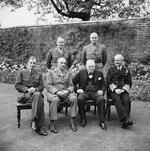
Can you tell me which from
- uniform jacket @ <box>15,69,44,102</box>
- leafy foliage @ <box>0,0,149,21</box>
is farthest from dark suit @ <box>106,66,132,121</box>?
leafy foliage @ <box>0,0,149,21</box>

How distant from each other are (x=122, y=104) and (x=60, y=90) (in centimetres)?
128

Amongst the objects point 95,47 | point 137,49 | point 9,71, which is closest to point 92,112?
point 95,47

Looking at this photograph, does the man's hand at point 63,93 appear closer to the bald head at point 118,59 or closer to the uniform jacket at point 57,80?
the uniform jacket at point 57,80

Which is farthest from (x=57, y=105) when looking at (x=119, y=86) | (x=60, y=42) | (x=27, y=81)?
(x=60, y=42)

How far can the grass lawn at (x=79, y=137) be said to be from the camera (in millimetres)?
4031

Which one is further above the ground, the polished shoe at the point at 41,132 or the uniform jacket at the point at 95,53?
the uniform jacket at the point at 95,53

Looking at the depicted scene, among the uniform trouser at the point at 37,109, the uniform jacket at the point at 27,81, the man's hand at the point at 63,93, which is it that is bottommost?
the uniform trouser at the point at 37,109

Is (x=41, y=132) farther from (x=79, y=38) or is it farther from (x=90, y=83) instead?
(x=79, y=38)

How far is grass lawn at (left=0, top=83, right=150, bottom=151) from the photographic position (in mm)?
4031

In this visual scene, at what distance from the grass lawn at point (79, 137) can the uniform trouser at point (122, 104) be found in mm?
284

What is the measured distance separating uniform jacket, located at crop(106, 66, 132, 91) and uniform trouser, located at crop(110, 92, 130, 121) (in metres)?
0.23

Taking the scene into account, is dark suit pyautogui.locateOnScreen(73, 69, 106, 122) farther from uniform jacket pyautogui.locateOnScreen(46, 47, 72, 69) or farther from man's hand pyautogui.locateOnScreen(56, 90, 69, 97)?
uniform jacket pyautogui.locateOnScreen(46, 47, 72, 69)

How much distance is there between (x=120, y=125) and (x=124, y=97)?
0.57m

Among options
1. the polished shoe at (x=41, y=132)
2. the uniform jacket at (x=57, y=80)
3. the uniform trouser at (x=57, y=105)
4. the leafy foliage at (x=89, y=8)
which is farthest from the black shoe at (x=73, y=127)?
the leafy foliage at (x=89, y=8)
